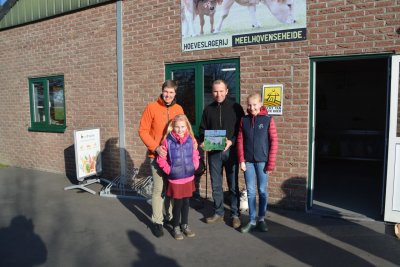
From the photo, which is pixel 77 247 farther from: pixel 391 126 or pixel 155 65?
pixel 391 126

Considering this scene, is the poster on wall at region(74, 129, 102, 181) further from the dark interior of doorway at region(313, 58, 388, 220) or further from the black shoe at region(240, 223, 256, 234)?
the dark interior of doorway at region(313, 58, 388, 220)

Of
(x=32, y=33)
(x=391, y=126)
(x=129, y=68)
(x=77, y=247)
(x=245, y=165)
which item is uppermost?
(x=32, y=33)

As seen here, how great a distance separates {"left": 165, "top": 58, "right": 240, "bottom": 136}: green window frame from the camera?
230 inches

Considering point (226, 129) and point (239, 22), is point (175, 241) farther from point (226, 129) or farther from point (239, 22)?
point (239, 22)

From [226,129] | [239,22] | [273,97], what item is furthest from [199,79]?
[226,129]

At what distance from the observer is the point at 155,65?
21.5ft

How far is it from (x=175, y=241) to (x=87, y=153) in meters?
3.47

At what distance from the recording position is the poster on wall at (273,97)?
5.29 metres

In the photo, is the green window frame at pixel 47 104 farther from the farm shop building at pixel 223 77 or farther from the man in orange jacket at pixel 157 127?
the man in orange jacket at pixel 157 127

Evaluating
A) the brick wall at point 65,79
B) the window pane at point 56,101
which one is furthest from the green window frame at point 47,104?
the brick wall at point 65,79

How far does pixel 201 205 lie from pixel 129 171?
6.86 ft

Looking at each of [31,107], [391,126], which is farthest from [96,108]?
[391,126]

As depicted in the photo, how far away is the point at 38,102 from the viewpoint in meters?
9.04

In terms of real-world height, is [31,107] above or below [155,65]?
below
